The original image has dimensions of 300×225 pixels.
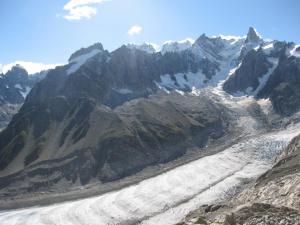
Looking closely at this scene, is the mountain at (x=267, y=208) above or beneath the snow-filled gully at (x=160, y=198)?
above

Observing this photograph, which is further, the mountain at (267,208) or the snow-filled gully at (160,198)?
the snow-filled gully at (160,198)

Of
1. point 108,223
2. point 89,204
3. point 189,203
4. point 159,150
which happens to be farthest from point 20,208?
point 159,150

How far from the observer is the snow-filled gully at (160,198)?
10306 cm

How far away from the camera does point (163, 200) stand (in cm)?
11144

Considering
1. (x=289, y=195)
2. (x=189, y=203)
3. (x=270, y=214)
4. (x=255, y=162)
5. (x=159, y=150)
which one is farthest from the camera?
(x=159, y=150)

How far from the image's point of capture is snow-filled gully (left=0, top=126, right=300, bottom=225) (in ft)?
338

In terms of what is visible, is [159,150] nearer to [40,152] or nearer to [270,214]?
[40,152]

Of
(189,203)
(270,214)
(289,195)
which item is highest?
(270,214)

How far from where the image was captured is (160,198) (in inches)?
4466

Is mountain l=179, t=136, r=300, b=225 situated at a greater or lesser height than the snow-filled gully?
greater

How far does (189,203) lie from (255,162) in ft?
167

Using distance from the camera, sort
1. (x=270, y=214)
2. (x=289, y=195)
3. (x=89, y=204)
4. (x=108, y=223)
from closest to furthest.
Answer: (x=270, y=214), (x=289, y=195), (x=108, y=223), (x=89, y=204)

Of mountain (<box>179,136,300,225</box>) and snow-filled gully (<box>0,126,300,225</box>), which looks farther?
snow-filled gully (<box>0,126,300,225</box>)

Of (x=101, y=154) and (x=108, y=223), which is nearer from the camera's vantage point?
(x=108, y=223)
